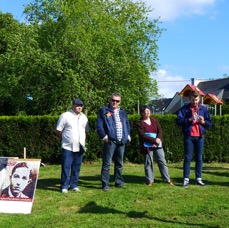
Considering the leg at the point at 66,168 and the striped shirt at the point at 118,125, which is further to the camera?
the striped shirt at the point at 118,125

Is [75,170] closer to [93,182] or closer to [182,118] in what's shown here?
[93,182]

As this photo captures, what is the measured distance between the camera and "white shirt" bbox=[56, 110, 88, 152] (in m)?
7.11

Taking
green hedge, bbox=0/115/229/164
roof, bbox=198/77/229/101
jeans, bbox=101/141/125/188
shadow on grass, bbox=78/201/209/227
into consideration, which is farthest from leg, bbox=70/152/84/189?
roof, bbox=198/77/229/101

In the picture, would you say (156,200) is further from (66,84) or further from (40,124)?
(66,84)

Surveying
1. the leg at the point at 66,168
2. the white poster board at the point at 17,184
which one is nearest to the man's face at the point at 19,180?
the white poster board at the point at 17,184

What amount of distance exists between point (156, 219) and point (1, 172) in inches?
104

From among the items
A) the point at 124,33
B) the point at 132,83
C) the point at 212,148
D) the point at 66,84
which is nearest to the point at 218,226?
the point at 212,148

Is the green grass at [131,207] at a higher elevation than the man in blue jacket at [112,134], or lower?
lower

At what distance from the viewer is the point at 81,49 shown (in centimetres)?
1747

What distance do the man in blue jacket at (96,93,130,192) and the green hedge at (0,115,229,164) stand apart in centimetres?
537

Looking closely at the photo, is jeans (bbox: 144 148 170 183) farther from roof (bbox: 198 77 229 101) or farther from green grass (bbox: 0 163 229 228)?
roof (bbox: 198 77 229 101)

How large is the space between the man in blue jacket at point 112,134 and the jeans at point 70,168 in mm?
503

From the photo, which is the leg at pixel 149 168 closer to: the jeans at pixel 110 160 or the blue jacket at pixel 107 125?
the jeans at pixel 110 160

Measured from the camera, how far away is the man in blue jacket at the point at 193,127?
7.29 metres
